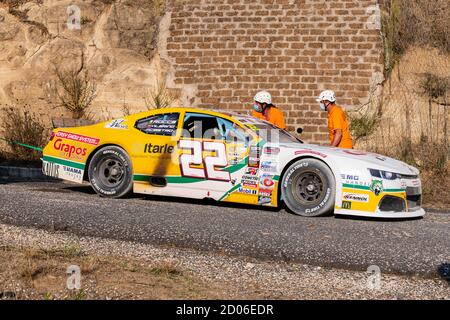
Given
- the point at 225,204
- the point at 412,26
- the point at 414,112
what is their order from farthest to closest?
the point at 412,26 < the point at 414,112 < the point at 225,204

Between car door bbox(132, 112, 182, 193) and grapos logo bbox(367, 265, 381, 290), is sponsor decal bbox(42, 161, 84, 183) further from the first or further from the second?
grapos logo bbox(367, 265, 381, 290)

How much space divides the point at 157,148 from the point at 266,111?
2862mm

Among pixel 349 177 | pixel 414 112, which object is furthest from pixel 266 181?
pixel 414 112

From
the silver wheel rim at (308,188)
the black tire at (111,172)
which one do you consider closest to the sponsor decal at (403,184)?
the silver wheel rim at (308,188)

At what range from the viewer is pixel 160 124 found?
10688 millimetres

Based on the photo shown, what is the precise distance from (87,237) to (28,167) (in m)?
7.87

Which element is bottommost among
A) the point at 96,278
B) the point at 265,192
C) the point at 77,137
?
the point at 96,278

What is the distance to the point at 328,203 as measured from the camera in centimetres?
948

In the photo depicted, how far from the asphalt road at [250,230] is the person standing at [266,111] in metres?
2.66

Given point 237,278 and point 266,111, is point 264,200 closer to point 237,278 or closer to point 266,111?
point 266,111

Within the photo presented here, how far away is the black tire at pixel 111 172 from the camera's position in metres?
10.6

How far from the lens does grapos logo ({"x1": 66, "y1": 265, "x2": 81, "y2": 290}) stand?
19.1 feet
